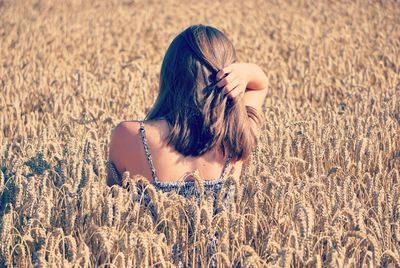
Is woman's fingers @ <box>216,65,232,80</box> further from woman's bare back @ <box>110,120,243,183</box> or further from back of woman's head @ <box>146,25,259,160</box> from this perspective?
woman's bare back @ <box>110,120,243,183</box>

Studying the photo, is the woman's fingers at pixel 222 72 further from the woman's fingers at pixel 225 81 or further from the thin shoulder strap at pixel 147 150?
the thin shoulder strap at pixel 147 150

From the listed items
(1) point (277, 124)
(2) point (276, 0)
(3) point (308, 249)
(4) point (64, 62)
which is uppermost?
(2) point (276, 0)

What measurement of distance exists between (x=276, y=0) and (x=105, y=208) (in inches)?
387

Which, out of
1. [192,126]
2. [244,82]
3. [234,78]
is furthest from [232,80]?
[192,126]

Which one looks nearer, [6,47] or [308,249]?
[308,249]

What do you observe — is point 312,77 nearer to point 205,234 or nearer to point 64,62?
point 64,62

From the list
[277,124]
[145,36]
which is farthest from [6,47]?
[277,124]

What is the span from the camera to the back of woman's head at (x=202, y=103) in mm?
2994

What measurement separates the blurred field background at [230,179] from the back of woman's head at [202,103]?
222mm

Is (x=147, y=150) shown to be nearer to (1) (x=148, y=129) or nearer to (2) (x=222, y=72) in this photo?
(1) (x=148, y=129)

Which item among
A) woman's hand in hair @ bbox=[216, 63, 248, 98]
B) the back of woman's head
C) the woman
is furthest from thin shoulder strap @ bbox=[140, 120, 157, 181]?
woman's hand in hair @ bbox=[216, 63, 248, 98]

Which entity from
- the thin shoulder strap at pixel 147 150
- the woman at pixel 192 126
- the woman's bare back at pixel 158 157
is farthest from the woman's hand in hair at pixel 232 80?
the thin shoulder strap at pixel 147 150

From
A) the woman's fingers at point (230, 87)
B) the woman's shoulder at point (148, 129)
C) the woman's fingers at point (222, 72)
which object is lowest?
the woman's shoulder at point (148, 129)

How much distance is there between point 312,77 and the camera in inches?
255
